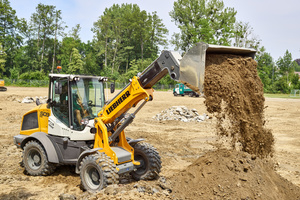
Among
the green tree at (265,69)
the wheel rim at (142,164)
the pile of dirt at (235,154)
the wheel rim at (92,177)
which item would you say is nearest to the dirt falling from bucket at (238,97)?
the pile of dirt at (235,154)

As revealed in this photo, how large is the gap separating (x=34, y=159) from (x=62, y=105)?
162 centimetres

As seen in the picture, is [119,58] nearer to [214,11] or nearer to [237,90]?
[214,11]

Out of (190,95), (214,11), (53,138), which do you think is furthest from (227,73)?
(214,11)

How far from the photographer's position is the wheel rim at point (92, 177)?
540 centimetres

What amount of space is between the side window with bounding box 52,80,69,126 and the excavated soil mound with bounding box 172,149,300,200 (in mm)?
2925

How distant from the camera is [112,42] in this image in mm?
66875

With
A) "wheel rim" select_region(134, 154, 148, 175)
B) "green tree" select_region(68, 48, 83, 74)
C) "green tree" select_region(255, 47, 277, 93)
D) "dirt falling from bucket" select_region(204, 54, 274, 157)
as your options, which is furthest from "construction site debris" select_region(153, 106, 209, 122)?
"green tree" select_region(68, 48, 83, 74)

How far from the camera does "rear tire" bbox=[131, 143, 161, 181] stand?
20.1ft

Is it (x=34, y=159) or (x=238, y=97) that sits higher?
(x=238, y=97)

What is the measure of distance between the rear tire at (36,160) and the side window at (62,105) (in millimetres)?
889

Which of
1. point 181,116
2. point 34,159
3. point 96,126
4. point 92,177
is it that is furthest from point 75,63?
point 92,177

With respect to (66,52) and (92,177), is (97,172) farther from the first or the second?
(66,52)

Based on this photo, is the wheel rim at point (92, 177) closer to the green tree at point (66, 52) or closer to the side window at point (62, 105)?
the side window at point (62, 105)

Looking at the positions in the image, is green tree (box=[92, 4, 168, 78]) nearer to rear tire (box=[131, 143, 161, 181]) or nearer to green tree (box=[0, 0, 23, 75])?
green tree (box=[0, 0, 23, 75])
